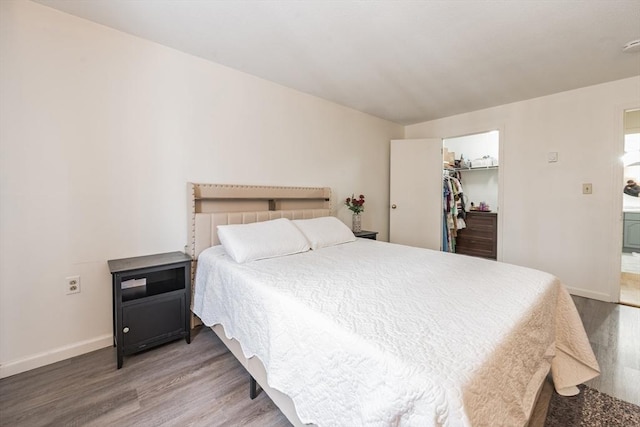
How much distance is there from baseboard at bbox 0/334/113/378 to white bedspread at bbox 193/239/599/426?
3.01ft

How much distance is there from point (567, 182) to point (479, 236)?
185cm

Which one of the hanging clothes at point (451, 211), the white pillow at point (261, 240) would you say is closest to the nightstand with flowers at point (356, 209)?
the white pillow at point (261, 240)

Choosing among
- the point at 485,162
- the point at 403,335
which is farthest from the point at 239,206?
the point at 485,162

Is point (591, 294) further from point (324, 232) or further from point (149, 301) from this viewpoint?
point (149, 301)

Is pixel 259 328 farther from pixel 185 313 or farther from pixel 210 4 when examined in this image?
pixel 210 4

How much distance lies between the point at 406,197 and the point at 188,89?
3.15m

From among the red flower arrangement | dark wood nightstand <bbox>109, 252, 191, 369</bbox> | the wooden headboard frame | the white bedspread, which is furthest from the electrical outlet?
the red flower arrangement

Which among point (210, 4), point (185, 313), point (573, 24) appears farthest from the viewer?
point (185, 313)

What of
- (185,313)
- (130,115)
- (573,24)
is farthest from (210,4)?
(573,24)

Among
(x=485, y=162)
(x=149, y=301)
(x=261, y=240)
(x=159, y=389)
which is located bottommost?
(x=159, y=389)

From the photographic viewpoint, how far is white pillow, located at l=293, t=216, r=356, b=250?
241 centimetres

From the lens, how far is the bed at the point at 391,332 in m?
0.74

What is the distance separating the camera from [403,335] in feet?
2.89

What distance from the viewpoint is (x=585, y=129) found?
2.92m
